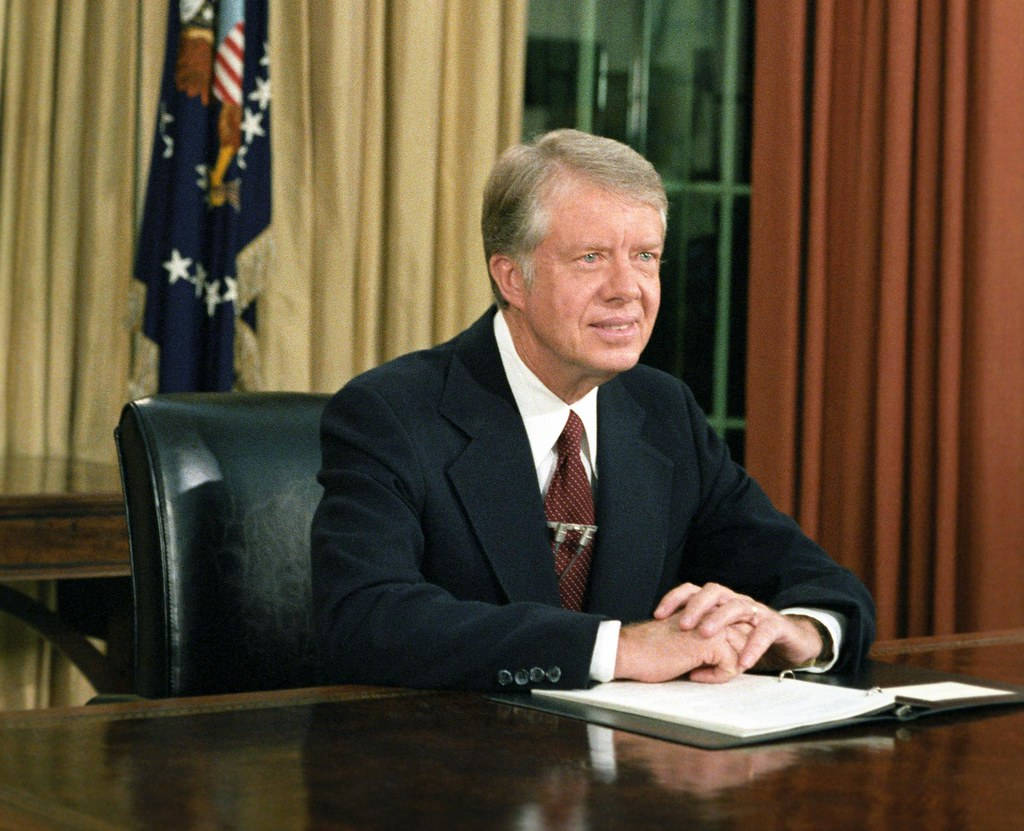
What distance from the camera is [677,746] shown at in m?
1.52

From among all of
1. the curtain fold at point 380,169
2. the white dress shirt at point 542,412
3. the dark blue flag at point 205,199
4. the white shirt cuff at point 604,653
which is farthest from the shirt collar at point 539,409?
the curtain fold at point 380,169

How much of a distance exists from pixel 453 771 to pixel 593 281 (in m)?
1.11

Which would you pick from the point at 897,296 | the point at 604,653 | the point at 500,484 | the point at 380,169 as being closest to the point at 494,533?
the point at 500,484

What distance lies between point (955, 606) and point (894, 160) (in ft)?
4.34

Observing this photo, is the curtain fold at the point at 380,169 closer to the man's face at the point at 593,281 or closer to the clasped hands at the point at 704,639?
the man's face at the point at 593,281

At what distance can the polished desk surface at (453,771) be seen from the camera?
1249mm

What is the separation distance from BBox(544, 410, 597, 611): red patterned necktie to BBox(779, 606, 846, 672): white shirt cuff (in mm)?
324

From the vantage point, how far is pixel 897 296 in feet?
15.0

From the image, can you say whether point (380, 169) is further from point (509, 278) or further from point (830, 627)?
point (830, 627)

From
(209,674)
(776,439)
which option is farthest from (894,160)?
(209,674)

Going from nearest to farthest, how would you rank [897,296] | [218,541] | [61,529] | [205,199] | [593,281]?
[218,541], [593,281], [61,529], [205,199], [897,296]

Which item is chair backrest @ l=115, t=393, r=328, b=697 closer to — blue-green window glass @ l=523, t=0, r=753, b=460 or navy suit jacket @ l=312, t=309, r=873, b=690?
navy suit jacket @ l=312, t=309, r=873, b=690

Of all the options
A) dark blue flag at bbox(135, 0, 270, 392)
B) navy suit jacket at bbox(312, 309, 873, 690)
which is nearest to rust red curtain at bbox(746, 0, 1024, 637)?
dark blue flag at bbox(135, 0, 270, 392)

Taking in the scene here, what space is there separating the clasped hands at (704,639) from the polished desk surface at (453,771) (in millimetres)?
234
